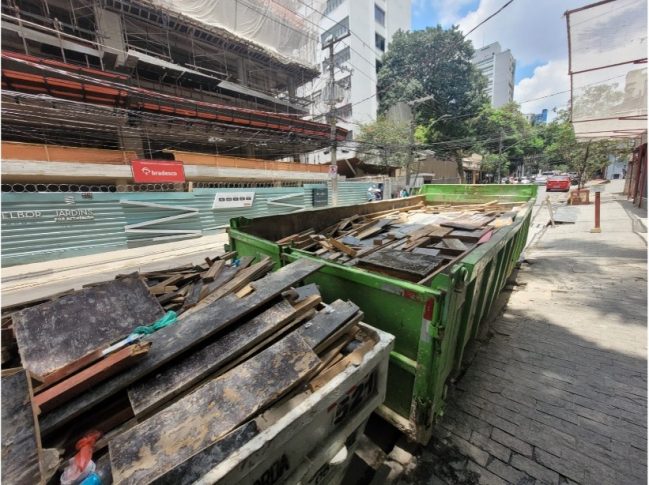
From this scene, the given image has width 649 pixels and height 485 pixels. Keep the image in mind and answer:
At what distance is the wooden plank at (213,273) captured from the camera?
2720mm

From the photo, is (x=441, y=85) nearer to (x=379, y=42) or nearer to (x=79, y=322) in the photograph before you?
(x=379, y=42)

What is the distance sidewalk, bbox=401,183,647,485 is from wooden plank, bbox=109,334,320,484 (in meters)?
1.45

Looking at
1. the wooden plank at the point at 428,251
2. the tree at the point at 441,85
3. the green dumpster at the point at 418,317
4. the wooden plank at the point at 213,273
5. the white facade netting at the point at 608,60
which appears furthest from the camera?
the tree at the point at 441,85

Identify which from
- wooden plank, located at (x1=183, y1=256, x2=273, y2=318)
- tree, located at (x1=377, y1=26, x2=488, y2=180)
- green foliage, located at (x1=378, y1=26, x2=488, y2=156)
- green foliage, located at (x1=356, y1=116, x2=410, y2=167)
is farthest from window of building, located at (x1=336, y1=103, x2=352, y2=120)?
wooden plank, located at (x1=183, y1=256, x2=273, y2=318)

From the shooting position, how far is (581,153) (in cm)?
2542

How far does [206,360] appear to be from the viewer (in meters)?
1.45

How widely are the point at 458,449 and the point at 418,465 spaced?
1.25 ft

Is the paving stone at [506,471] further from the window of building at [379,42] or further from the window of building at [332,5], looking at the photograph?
the window of building at [379,42]

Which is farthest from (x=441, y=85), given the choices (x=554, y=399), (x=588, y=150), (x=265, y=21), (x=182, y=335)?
(x=182, y=335)

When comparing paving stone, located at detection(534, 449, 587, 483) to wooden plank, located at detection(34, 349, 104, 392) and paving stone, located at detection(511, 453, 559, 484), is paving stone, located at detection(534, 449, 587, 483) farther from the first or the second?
wooden plank, located at detection(34, 349, 104, 392)

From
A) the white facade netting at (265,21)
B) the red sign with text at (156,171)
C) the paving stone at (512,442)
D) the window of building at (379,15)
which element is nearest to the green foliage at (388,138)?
the white facade netting at (265,21)

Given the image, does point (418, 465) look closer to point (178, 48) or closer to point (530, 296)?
point (530, 296)

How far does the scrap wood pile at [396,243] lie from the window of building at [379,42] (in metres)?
39.1

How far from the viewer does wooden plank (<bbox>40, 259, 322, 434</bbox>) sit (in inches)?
47.8
